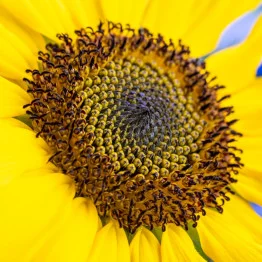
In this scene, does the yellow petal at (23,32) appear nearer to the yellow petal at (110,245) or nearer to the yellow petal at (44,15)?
the yellow petal at (44,15)

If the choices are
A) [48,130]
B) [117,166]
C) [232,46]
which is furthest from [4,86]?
[232,46]

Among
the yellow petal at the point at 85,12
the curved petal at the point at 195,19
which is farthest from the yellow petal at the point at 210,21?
the yellow petal at the point at 85,12

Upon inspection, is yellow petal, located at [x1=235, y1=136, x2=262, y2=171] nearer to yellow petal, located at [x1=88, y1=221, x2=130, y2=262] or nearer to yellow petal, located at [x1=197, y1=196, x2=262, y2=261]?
yellow petal, located at [x1=197, y1=196, x2=262, y2=261]

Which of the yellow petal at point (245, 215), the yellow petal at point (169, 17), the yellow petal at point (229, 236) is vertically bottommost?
the yellow petal at point (229, 236)

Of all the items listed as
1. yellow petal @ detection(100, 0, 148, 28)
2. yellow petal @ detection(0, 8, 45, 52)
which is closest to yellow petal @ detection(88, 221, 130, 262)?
yellow petal @ detection(0, 8, 45, 52)

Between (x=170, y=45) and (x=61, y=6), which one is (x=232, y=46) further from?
(x=61, y=6)

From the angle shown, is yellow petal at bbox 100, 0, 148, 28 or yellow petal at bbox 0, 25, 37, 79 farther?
yellow petal at bbox 100, 0, 148, 28
